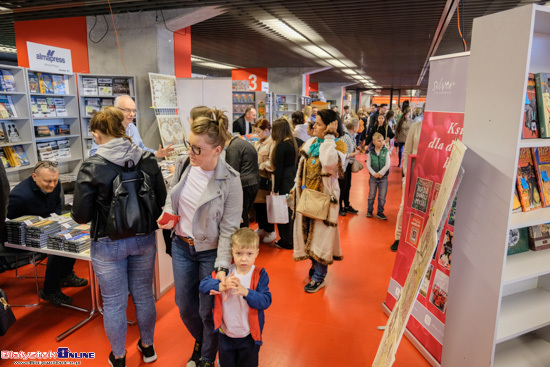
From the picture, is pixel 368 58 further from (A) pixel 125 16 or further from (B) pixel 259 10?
(A) pixel 125 16

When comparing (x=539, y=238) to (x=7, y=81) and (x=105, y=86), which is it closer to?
(x=7, y=81)

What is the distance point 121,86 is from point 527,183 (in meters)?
6.52

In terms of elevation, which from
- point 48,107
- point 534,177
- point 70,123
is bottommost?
point 534,177

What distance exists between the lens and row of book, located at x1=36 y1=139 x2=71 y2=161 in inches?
221

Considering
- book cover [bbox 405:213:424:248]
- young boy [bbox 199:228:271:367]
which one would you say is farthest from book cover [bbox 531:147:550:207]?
young boy [bbox 199:228:271:367]

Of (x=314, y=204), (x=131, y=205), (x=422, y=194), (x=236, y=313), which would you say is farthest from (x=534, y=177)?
(x=131, y=205)

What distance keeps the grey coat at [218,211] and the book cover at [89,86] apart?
5.08m

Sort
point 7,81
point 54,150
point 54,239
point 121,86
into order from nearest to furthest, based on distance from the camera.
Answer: point 54,239
point 7,81
point 54,150
point 121,86

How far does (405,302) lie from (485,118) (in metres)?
1.05

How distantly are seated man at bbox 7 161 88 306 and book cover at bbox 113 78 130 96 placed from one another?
11.5 ft

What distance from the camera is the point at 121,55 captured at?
23.4 ft

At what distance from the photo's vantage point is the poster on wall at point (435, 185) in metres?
2.54

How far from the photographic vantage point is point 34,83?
534 cm

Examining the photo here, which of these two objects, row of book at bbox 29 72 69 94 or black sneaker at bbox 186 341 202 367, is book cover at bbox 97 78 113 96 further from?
black sneaker at bbox 186 341 202 367
